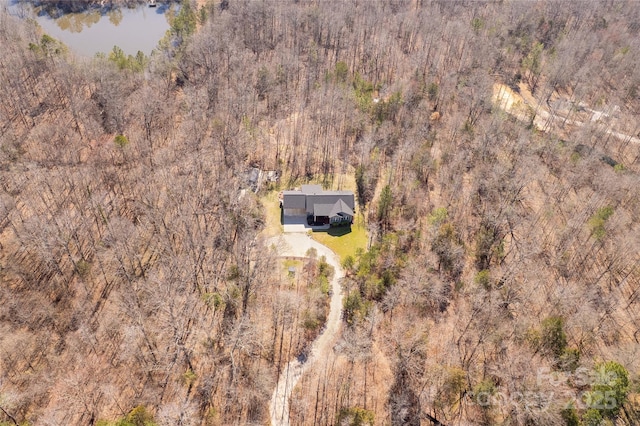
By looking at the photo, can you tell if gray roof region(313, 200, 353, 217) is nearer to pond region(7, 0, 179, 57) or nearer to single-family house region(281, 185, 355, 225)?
single-family house region(281, 185, 355, 225)

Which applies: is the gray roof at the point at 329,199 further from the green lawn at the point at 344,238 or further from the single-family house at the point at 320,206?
the green lawn at the point at 344,238

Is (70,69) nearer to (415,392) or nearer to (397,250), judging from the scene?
(397,250)

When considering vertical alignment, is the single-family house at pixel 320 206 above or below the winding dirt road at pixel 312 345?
above

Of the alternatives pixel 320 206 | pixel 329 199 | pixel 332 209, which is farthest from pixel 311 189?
pixel 332 209

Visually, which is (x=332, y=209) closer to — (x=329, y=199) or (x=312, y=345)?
(x=329, y=199)

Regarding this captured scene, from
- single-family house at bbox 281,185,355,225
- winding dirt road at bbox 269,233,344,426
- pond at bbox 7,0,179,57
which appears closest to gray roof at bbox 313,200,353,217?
single-family house at bbox 281,185,355,225

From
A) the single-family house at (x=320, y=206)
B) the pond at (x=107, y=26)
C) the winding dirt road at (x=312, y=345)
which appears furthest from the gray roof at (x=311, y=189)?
the pond at (x=107, y=26)
